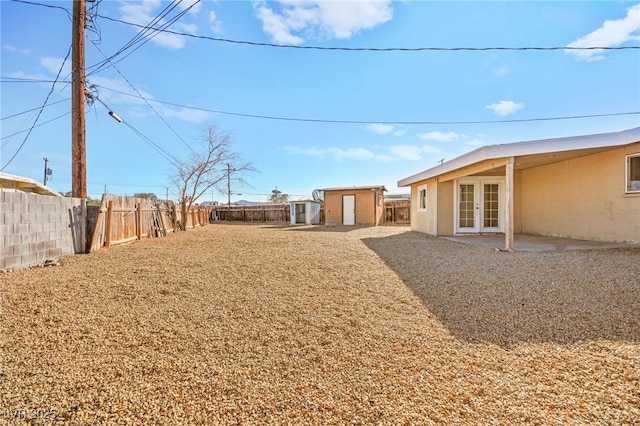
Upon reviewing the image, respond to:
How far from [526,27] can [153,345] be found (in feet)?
35.7

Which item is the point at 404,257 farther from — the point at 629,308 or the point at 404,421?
the point at 404,421

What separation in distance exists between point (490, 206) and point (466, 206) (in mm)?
767

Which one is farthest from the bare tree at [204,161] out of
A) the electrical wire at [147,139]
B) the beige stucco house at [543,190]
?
the beige stucco house at [543,190]

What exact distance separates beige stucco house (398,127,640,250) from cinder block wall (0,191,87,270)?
918cm

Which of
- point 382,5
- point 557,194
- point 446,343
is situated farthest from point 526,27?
point 446,343

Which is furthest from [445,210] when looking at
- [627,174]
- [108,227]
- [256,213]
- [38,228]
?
[256,213]

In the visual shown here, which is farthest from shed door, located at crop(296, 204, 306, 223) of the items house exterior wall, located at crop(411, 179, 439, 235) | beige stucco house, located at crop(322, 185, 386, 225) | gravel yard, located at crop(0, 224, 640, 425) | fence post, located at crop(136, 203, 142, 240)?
gravel yard, located at crop(0, 224, 640, 425)

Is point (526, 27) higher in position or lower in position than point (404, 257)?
higher

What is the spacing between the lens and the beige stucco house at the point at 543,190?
638 centimetres

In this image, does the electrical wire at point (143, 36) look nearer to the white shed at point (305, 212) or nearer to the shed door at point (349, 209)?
the shed door at point (349, 209)

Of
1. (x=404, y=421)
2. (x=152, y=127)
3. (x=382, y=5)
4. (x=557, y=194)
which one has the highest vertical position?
(x=382, y=5)

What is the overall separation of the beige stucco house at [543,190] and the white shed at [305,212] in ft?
27.0

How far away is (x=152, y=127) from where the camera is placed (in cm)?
1415

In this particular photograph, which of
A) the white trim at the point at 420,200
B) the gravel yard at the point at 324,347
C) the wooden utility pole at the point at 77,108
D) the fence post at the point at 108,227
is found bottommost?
the gravel yard at the point at 324,347
